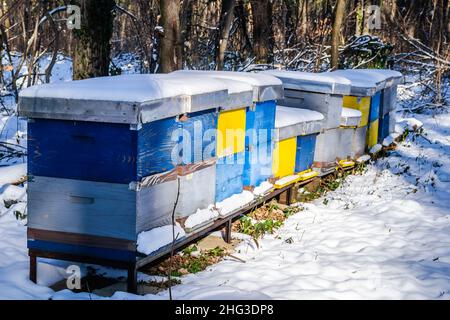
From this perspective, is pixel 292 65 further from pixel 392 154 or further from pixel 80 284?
pixel 80 284

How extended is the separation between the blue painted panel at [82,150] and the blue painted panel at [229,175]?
1.56 meters

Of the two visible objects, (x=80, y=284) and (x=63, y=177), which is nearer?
(x=63, y=177)

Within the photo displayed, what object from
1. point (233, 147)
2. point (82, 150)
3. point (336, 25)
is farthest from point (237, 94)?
point (336, 25)

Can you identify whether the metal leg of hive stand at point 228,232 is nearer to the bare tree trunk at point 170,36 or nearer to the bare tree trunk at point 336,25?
the bare tree trunk at point 170,36

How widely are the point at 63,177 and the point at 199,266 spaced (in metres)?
1.66

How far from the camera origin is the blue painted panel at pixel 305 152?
25.7ft

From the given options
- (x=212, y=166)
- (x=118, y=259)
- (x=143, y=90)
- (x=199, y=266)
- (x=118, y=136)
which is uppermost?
(x=143, y=90)

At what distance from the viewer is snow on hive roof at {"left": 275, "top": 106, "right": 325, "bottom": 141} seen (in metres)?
7.18

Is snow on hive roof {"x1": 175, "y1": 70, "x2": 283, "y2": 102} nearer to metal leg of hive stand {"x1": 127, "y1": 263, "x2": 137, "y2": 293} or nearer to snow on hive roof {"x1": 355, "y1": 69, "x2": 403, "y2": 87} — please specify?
metal leg of hive stand {"x1": 127, "y1": 263, "x2": 137, "y2": 293}

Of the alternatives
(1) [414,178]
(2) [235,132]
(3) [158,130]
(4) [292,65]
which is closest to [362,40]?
(4) [292,65]

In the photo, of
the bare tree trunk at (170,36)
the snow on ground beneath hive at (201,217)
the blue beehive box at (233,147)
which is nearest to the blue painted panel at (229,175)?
the blue beehive box at (233,147)

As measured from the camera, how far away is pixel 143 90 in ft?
15.3

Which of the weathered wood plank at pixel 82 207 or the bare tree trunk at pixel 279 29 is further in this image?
the bare tree trunk at pixel 279 29

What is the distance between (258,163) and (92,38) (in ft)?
10.6
